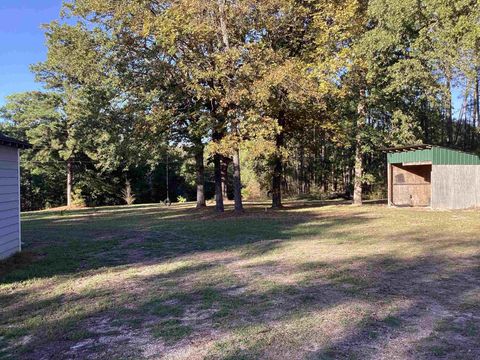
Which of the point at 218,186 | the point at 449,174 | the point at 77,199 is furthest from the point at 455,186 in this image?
the point at 77,199

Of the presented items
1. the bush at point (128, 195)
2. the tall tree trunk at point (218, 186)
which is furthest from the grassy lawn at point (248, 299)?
the bush at point (128, 195)

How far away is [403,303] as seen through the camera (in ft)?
15.8

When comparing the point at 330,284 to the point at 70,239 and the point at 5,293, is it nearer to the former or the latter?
the point at 5,293

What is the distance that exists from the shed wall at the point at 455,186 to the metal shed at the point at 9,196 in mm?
15696

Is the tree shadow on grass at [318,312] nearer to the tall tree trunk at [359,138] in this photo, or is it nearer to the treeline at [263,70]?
the treeline at [263,70]

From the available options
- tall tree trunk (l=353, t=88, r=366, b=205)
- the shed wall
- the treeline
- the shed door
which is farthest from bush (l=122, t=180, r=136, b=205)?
the shed wall

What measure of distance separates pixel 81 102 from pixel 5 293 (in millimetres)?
22639

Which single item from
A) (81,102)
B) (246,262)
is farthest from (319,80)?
(81,102)

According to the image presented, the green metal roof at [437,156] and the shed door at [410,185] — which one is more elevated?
the green metal roof at [437,156]

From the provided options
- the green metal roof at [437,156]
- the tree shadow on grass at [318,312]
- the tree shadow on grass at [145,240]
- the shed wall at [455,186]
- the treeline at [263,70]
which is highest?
the treeline at [263,70]

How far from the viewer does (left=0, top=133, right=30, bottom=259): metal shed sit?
7.93 metres

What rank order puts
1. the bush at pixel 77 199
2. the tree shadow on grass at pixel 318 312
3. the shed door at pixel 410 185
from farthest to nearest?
the bush at pixel 77 199, the shed door at pixel 410 185, the tree shadow on grass at pixel 318 312

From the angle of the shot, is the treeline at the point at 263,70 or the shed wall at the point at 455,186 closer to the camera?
the treeline at the point at 263,70

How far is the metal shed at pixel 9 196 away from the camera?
7.93 metres
